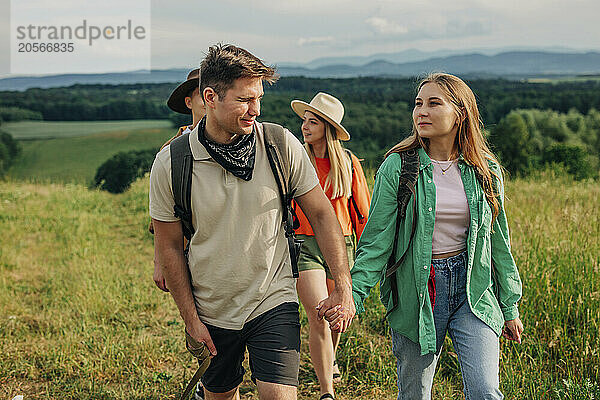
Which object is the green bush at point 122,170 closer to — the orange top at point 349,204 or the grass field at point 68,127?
the grass field at point 68,127

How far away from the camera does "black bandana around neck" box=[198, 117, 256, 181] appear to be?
277 cm

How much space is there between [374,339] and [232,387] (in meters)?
2.14

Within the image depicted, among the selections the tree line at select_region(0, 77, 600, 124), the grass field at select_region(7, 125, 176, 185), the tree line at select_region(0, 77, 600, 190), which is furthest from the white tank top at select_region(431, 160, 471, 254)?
the tree line at select_region(0, 77, 600, 124)

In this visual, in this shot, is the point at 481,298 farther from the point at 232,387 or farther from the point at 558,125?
the point at 558,125

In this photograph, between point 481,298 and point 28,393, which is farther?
point 28,393

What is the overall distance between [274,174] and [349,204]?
1.85 meters

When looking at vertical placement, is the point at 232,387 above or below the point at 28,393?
Result: above

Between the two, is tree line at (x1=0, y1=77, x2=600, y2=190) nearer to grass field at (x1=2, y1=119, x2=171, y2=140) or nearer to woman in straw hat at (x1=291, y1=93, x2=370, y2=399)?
grass field at (x1=2, y1=119, x2=171, y2=140)

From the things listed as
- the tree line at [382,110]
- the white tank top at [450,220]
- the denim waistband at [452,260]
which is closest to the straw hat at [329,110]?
the white tank top at [450,220]

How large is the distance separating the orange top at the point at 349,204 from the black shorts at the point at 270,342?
61.5 inches

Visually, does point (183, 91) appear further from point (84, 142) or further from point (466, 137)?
point (84, 142)

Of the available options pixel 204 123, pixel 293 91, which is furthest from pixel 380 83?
pixel 204 123

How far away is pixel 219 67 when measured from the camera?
8.91 ft

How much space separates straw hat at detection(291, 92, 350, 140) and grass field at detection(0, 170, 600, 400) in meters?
1.76
